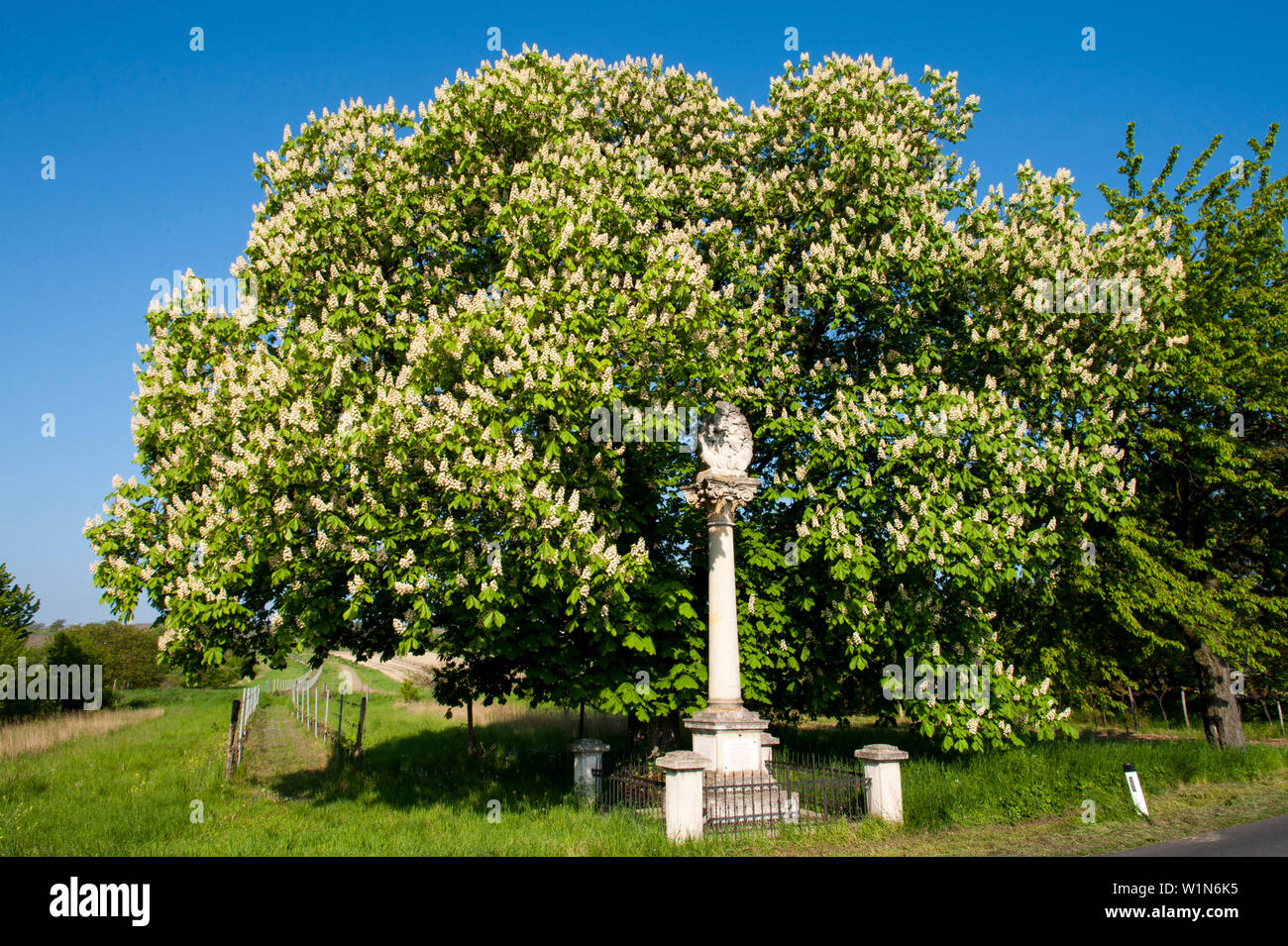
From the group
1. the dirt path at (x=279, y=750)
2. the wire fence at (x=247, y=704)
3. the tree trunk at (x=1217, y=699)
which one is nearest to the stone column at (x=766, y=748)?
the wire fence at (x=247, y=704)

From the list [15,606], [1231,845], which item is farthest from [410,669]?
[1231,845]

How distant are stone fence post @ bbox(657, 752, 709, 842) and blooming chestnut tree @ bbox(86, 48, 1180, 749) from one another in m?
2.79

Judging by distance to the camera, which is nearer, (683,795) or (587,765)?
(683,795)

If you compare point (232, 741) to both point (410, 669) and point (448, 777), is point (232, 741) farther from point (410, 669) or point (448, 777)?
point (410, 669)

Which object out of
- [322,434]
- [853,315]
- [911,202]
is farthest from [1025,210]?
[322,434]

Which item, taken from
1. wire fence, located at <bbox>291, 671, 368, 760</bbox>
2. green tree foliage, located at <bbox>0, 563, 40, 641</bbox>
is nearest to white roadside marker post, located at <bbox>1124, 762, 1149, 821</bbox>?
wire fence, located at <bbox>291, 671, 368, 760</bbox>

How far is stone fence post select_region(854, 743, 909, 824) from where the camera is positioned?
13062mm

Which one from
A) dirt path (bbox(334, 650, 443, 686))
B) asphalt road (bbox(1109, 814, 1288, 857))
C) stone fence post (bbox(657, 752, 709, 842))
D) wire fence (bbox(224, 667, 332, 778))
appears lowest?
dirt path (bbox(334, 650, 443, 686))

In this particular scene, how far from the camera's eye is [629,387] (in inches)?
569

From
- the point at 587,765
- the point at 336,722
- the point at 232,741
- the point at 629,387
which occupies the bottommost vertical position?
the point at 336,722

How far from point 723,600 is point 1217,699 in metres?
15.2

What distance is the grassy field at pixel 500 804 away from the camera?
1155cm

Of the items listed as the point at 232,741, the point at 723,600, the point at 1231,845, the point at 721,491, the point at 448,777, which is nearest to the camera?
the point at 1231,845

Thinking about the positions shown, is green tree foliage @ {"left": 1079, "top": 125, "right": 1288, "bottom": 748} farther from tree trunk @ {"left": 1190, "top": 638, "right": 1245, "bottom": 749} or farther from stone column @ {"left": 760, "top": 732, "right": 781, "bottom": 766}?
stone column @ {"left": 760, "top": 732, "right": 781, "bottom": 766}
